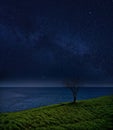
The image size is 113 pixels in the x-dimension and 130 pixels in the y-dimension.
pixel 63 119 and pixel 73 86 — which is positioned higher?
pixel 73 86

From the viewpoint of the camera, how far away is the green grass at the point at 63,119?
6441 millimetres

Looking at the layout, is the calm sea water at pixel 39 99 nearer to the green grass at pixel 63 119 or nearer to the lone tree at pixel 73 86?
the lone tree at pixel 73 86

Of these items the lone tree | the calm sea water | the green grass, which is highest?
the lone tree

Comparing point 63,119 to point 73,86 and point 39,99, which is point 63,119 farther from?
point 39,99

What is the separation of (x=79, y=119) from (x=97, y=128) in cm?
87

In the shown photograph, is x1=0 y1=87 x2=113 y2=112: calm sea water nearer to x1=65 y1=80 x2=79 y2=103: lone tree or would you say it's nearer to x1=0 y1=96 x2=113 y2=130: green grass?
x1=65 y1=80 x2=79 y2=103: lone tree

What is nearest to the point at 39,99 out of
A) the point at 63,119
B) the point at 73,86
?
the point at 73,86

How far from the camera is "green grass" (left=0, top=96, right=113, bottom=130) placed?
644 centimetres

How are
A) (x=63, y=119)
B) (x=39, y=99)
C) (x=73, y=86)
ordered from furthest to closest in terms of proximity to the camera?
1. (x=39, y=99)
2. (x=73, y=86)
3. (x=63, y=119)

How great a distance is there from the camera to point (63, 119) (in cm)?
723

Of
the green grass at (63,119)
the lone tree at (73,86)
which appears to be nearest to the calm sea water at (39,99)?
the lone tree at (73,86)

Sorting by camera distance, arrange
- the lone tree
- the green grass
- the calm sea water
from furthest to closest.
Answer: the lone tree < the calm sea water < the green grass

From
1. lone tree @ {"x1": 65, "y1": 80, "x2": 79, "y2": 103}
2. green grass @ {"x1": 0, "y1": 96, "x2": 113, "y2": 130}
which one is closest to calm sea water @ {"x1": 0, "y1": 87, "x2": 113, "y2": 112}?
lone tree @ {"x1": 65, "y1": 80, "x2": 79, "y2": 103}

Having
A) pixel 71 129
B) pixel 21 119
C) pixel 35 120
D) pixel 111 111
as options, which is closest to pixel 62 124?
pixel 71 129
